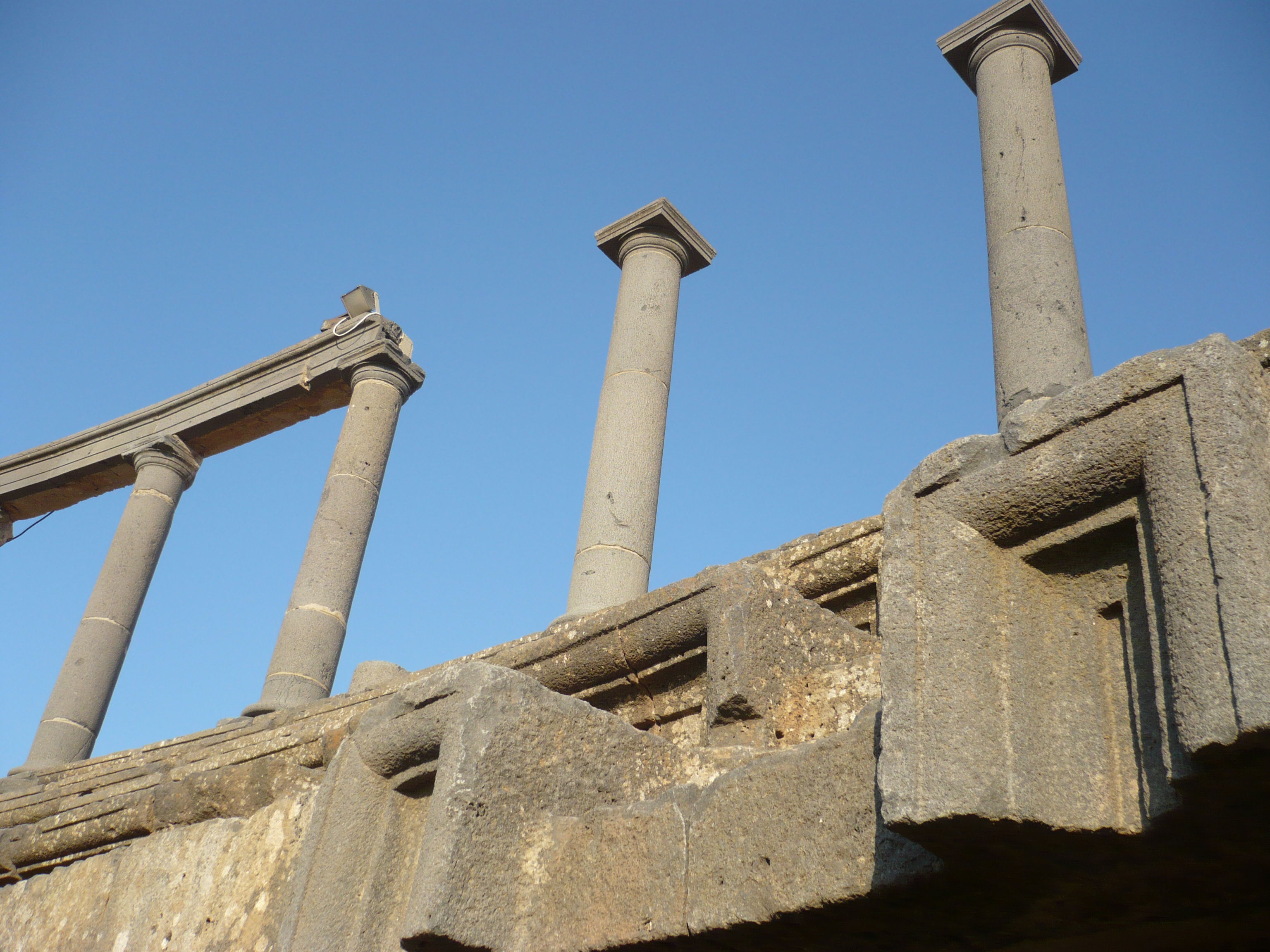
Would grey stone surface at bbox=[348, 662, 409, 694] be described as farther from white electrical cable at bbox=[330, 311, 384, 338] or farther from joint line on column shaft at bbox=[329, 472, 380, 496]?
white electrical cable at bbox=[330, 311, 384, 338]

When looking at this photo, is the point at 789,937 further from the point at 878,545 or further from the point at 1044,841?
the point at 878,545

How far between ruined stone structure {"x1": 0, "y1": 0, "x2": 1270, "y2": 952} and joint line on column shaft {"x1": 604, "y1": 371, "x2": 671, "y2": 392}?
4449mm

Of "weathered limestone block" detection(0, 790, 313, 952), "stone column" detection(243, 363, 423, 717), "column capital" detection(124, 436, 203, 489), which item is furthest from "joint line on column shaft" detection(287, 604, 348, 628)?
"weathered limestone block" detection(0, 790, 313, 952)

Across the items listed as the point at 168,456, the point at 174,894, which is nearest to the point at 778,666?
the point at 174,894

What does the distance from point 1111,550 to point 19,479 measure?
612 inches

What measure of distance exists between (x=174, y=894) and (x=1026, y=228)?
6.10 metres

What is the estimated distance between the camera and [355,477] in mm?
11641

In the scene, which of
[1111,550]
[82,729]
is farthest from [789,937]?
[82,729]

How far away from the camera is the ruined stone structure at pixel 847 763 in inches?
74.0

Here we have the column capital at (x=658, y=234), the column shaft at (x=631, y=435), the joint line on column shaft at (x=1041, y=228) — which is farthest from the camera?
the column capital at (x=658, y=234)

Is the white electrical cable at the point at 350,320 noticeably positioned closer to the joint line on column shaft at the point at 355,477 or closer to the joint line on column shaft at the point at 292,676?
the joint line on column shaft at the point at 355,477

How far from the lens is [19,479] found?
49.7 feet

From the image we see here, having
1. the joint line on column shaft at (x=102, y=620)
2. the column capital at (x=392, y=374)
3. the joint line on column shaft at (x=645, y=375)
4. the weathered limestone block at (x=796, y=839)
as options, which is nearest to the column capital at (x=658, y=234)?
the joint line on column shaft at (x=645, y=375)

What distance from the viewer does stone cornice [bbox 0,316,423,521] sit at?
12977 millimetres
